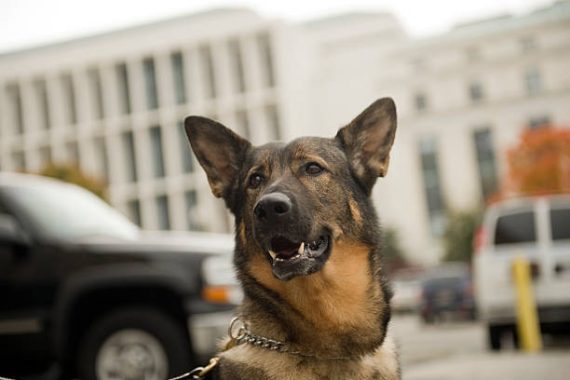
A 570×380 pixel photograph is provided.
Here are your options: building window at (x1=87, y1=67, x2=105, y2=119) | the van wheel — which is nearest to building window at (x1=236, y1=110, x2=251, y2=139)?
building window at (x1=87, y1=67, x2=105, y2=119)

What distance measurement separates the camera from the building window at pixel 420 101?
7281 cm

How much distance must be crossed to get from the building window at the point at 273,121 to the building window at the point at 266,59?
2674 millimetres

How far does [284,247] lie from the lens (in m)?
3.53

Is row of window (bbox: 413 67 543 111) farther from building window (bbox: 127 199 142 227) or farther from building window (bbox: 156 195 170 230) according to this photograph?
building window (bbox: 127 199 142 227)

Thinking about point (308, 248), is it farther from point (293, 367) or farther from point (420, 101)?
point (420, 101)

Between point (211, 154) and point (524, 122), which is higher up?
point (524, 122)

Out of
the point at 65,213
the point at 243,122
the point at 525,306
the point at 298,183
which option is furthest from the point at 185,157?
the point at 298,183

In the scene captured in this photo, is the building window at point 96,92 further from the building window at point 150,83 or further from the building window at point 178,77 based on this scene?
the building window at point 178,77

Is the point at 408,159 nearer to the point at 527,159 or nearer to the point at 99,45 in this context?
the point at 527,159

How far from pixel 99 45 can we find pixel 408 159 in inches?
1474

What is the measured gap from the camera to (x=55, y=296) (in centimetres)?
644

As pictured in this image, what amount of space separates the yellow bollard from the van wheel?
60cm

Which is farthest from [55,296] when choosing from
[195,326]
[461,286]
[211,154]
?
[461,286]

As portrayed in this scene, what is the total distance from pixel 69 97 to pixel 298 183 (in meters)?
90.1
